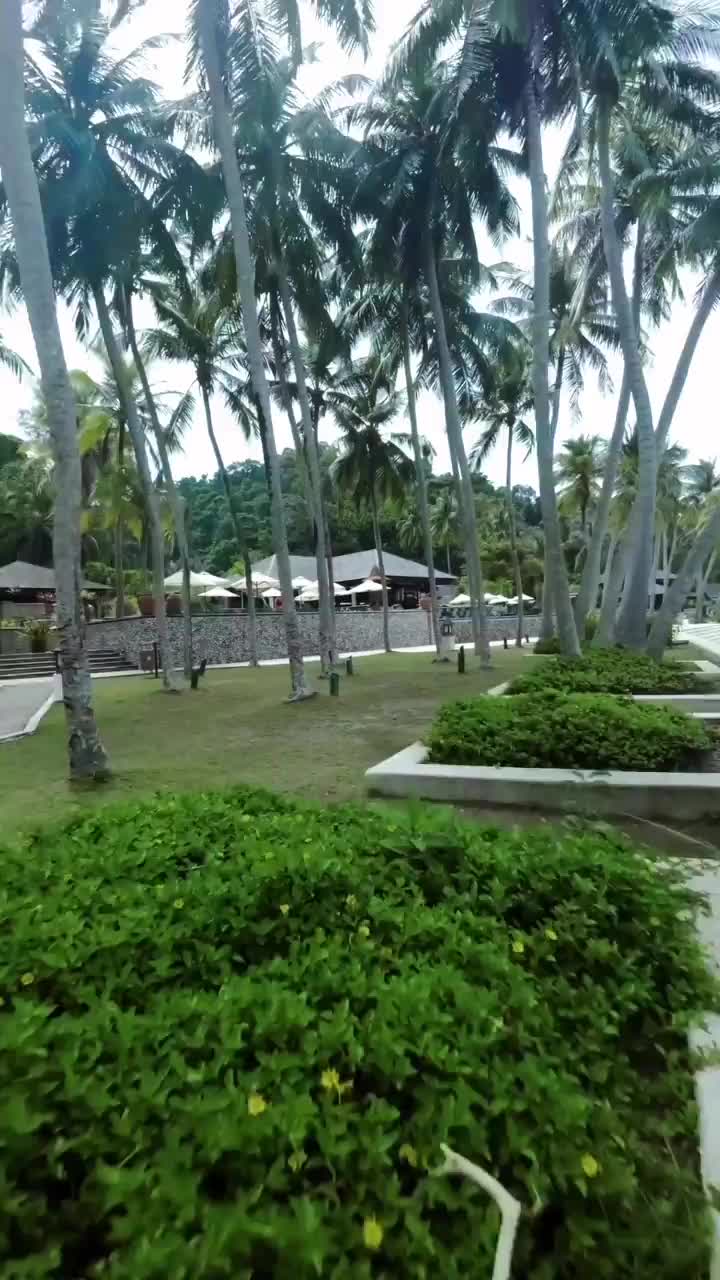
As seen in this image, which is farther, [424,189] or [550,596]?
[550,596]

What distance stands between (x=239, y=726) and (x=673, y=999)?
27.8 ft

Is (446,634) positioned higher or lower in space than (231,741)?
higher

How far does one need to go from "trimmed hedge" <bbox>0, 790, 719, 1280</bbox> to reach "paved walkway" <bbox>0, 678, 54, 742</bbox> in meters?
8.93

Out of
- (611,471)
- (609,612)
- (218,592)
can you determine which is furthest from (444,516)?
(609,612)

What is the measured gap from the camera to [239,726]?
1044 centimetres

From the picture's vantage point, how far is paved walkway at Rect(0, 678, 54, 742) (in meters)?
11.2

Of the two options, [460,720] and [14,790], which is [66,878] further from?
[14,790]

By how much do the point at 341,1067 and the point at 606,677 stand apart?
30.8ft

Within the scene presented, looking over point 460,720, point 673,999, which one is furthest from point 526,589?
point 673,999

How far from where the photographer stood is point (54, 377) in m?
7.21

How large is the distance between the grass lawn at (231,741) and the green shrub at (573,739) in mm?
958

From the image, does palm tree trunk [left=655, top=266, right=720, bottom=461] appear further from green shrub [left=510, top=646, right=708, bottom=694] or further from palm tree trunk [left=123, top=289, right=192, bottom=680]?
palm tree trunk [left=123, top=289, right=192, bottom=680]

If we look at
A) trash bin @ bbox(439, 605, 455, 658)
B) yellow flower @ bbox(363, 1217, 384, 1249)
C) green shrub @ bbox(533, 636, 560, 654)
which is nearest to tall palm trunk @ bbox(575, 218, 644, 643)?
green shrub @ bbox(533, 636, 560, 654)

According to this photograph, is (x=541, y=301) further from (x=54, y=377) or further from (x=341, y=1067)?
(x=341, y=1067)
